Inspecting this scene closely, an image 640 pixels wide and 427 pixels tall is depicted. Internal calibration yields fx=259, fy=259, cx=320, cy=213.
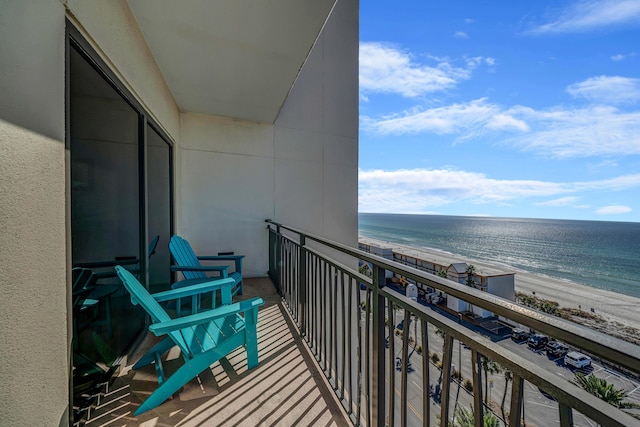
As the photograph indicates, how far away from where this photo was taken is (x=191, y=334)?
1.70 m

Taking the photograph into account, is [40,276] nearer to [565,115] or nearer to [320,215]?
[320,215]

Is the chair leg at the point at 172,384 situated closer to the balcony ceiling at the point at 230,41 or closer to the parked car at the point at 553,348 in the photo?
the parked car at the point at 553,348

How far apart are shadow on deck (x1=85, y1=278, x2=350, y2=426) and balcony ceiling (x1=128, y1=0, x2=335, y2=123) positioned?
104 inches

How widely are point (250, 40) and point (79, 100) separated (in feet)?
4.68

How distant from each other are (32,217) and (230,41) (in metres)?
2.02

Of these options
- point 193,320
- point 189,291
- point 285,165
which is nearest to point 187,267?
point 189,291

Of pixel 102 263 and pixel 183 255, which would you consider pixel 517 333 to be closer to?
pixel 102 263

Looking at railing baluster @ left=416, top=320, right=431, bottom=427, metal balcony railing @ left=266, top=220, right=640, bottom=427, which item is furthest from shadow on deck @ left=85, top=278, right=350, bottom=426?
railing baluster @ left=416, top=320, right=431, bottom=427

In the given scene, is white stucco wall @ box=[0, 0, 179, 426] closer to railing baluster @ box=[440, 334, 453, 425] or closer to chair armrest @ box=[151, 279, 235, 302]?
chair armrest @ box=[151, 279, 235, 302]

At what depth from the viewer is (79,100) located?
1.37 m

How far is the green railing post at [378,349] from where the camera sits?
4.17 ft

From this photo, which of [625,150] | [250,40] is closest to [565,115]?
[625,150]

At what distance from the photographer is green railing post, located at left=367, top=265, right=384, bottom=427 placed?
4.17 ft

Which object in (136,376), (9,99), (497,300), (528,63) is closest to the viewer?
(497,300)
